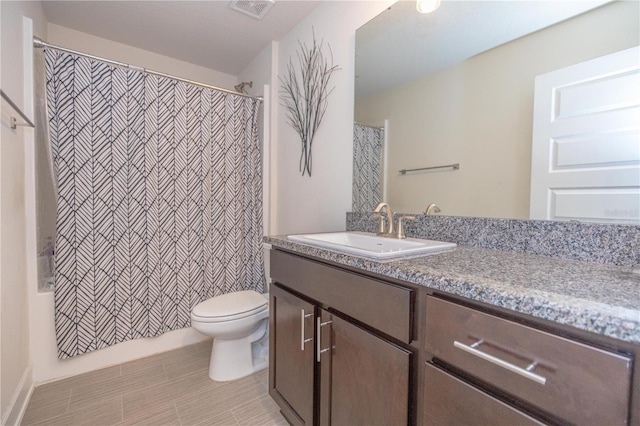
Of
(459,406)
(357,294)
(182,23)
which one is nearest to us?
(459,406)

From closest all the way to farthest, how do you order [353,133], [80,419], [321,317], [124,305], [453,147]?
[321,317], [453,147], [80,419], [353,133], [124,305]

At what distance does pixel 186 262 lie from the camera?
6.82ft

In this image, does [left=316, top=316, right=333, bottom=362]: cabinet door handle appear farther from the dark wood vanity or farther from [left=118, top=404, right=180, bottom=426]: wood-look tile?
[left=118, top=404, right=180, bottom=426]: wood-look tile

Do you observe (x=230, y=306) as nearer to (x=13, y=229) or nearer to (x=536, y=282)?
(x=13, y=229)

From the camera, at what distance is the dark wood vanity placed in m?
0.48

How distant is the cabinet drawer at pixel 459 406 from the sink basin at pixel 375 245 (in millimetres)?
319

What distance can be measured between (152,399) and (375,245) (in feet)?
4.72

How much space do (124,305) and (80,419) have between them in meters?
0.62

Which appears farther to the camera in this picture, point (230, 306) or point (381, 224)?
point (230, 306)

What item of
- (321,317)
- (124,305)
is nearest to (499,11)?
(321,317)

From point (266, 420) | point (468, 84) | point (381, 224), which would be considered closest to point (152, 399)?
point (266, 420)

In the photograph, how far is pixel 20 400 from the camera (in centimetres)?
144

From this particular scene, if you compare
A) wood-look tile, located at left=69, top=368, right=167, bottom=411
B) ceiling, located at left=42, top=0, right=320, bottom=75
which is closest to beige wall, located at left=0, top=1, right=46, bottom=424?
wood-look tile, located at left=69, top=368, right=167, bottom=411

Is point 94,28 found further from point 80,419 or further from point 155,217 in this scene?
point 80,419
